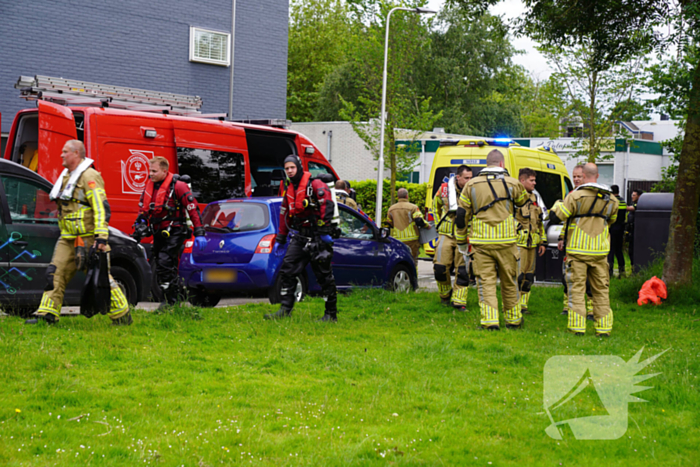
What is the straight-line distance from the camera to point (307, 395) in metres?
5.36

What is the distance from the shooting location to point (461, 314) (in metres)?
9.55

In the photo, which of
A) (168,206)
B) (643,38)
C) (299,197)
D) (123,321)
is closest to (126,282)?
(168,206)

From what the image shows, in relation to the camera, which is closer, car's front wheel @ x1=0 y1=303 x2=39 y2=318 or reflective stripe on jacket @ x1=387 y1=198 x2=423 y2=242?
car's front wheel @ x1=0 y1=303 x2=39 y2=318

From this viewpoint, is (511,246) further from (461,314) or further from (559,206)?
(461,314)

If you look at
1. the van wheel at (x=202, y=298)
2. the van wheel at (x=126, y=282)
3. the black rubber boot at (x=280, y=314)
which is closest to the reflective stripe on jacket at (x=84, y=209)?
the van wheel at (x=126, y=282)

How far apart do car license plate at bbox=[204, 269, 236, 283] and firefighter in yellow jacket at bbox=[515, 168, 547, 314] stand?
359cm

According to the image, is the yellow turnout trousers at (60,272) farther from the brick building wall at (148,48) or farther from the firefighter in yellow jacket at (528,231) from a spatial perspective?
the brick building wall at (148,48)

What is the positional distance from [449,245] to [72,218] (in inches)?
188

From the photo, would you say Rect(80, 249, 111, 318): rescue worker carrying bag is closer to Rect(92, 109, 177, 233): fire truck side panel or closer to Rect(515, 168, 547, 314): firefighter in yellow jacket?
Rect(92, 109, 177, 233): fire truck side panel

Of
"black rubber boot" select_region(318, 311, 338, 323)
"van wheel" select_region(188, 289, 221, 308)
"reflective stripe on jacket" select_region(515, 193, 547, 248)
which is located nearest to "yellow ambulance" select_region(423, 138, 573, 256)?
"reflective stripe on jacket" select_region(515, 193, 547, 248)

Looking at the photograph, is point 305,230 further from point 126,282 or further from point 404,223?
point 404,223

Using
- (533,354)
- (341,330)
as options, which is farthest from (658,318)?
(341,330)

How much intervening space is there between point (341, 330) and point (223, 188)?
521 centimetres

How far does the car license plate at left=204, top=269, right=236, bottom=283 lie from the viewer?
9.90 meters
